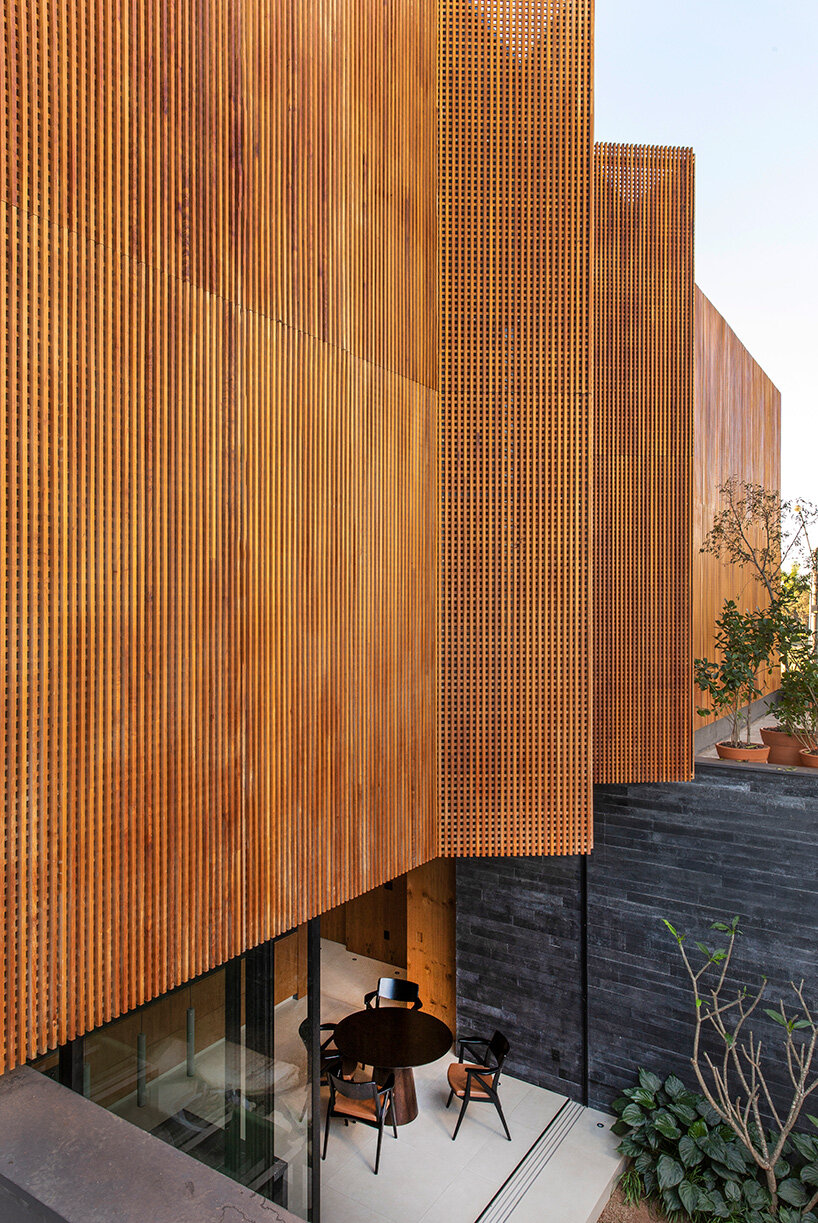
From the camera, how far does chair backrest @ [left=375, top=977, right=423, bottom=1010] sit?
7.84m

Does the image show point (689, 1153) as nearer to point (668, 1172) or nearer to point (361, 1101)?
point (668, 1172)

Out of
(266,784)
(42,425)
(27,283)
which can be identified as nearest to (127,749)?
(266,784)

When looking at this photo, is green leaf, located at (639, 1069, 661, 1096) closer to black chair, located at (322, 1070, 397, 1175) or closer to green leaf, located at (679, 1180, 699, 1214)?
green leaf, located at (679, 1180, 699, 1214)

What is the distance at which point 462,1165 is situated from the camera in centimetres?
625

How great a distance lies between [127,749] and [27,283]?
5.67ft

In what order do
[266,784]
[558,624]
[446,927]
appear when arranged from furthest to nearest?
[446,927], [558,624], [266,784]

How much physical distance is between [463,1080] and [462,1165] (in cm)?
70

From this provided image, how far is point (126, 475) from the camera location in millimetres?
2955

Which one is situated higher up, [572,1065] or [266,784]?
[266,784]

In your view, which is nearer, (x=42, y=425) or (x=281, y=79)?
(x=42, y=425)

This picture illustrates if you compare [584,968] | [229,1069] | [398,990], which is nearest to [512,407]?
[229,1069]

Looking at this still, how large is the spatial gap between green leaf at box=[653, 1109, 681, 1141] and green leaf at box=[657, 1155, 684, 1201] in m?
0.16

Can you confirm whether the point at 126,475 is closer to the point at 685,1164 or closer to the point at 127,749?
the point at 127,749

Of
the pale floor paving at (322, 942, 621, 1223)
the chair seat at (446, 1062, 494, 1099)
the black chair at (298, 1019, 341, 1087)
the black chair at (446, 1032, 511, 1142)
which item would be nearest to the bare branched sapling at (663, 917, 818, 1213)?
the pale floor paving at (322, 942, 621, 1223)
